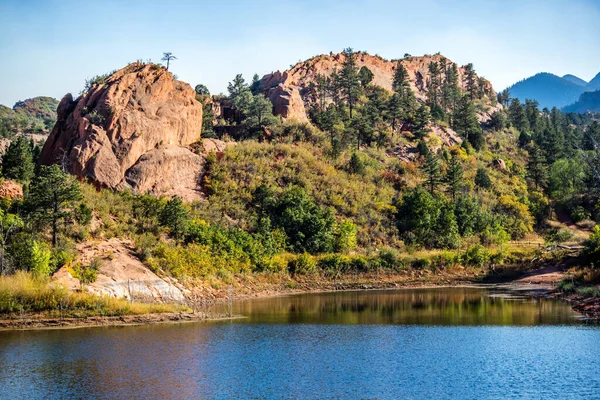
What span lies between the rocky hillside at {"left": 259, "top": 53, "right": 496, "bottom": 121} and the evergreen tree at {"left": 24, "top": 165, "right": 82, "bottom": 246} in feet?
→ 185

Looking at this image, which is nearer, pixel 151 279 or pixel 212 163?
pixel 151 279

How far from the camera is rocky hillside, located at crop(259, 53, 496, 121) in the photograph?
377 feet

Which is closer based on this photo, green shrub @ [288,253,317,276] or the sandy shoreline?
the sandy shoreline

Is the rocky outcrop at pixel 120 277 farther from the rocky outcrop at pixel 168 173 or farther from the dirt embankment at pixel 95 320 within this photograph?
the rocky outcrop at pixel 168 173

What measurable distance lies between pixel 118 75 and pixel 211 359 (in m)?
64.4

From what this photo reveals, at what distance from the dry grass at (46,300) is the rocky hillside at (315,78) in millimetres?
66560

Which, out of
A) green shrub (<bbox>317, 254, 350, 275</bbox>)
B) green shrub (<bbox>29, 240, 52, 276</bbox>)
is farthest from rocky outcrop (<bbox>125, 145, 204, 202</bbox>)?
green shrub (<bbox>29, 240, 52, 276</bbox>)

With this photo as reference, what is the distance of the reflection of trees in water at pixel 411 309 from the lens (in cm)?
5206

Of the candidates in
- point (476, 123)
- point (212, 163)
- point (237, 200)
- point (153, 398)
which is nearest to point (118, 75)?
point (212, 163)

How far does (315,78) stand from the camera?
438 ft

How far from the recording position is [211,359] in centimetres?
3772

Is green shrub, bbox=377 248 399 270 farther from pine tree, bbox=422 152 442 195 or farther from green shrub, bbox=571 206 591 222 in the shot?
green shrub, bbox=571 206 591 222

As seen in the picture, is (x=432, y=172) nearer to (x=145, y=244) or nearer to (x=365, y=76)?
(x=365, y=76)

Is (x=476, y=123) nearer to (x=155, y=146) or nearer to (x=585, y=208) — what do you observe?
(x=585, y=208)
